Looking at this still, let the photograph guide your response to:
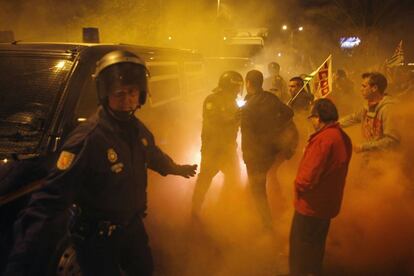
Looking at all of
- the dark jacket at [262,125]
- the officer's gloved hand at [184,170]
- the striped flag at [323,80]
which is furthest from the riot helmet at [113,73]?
the striped flag at [323,80]

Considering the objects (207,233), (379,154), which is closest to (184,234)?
(207,233)

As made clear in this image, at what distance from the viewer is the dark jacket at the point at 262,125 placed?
15.5 feet

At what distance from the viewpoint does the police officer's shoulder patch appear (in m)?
2.17

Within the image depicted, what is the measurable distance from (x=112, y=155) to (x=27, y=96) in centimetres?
151

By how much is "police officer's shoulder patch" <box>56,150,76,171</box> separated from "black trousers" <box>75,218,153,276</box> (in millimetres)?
483

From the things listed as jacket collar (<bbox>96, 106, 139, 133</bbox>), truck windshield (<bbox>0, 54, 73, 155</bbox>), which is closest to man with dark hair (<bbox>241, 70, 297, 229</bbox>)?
truck windshield (<bbox>0, 54, 73, 155</bbox>)

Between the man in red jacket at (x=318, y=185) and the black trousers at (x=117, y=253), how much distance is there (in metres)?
1.55

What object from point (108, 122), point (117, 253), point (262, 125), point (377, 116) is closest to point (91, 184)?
point (108, 122)

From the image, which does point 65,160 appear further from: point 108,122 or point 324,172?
point 324,172

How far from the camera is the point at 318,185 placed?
3426mm

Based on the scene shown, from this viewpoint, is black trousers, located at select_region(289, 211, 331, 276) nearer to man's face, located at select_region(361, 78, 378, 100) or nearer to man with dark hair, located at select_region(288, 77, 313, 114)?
man's face, located at select_region(361, 78, 378, 100)

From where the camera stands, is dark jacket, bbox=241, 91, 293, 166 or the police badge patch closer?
the police badge patch

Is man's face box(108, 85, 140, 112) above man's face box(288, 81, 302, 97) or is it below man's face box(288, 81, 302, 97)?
below

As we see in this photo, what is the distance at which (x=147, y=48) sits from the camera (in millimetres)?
4898
